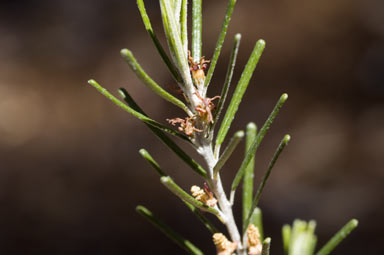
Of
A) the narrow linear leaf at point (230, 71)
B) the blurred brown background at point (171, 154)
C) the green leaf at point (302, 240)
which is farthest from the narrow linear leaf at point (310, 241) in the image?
the blurred brown background at point (171, 154)

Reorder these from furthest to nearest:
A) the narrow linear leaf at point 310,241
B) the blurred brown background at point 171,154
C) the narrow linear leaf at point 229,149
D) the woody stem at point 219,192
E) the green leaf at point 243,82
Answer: the blurred brown background at point 171,154
the narrow linear leaf at point 310,241
the woody stem at point 219,192
the green leaf at point 243,82
the narrow linear leaf at point 229,149

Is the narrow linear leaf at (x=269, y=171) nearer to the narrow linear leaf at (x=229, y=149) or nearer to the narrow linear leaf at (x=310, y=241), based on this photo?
the narrow linear leaf at (x=229, y=149)

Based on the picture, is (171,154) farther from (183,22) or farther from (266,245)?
(266,245)

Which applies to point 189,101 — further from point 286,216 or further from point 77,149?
point 77,149

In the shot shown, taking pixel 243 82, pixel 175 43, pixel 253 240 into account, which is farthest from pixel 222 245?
pixel 175 43

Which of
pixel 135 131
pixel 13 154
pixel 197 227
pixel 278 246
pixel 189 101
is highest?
pixel 13 154

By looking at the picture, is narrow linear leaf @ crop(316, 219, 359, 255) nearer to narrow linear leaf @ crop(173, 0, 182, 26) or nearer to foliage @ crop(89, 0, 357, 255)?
→ foliage @ crop(89, 0, 357, 255)

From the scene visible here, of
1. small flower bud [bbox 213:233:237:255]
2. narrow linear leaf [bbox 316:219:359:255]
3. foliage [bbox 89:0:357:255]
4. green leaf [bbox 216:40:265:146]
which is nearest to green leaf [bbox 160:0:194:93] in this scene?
foliage [bbox 89:0:357:255]

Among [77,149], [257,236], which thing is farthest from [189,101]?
[77,149]
